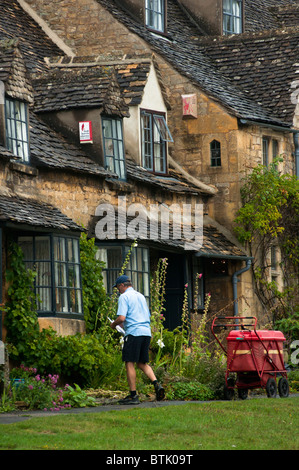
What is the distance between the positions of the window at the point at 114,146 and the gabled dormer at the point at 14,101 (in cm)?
230

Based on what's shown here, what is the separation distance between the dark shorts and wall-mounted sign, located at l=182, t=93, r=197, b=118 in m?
10.4

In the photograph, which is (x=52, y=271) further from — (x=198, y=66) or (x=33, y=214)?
(x=198, y=66)

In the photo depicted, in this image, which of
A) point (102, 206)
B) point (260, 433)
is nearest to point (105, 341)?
point (102, 206)

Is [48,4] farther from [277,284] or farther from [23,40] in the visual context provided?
[277,284]

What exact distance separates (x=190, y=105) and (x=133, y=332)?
10.5 metres

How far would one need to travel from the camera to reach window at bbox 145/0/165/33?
2584cm

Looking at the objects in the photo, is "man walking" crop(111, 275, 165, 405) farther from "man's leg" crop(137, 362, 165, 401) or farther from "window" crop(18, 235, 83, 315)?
"window" crop(18, 235, 83, 315)

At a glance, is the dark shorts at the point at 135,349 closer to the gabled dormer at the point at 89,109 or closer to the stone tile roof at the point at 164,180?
the gabled dormer at the point at 89,109

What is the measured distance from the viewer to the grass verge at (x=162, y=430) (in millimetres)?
10266

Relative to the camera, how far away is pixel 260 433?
11.3 m

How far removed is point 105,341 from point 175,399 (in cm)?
225

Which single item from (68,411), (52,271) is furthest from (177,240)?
(68,411)

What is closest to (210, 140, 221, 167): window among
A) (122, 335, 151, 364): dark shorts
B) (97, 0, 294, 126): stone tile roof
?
(97, 0, 294, 126): stone tile roof

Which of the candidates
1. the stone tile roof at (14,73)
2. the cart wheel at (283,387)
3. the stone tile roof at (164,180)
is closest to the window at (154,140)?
the stone tile roof at (164,180)
